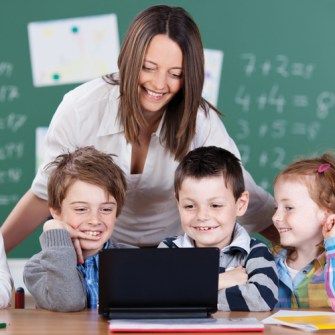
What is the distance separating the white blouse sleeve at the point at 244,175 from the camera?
2709 mm

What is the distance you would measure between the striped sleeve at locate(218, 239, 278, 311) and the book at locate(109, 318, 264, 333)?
0.94 ft

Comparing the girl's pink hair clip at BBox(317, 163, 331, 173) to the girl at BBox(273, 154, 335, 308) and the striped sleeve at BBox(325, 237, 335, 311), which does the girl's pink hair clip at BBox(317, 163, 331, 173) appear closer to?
the girl at BBox(273, 154, 335, 308)

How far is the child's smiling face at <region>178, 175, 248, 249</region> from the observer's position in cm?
231

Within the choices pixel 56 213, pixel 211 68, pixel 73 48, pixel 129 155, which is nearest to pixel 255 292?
pixel 56 213

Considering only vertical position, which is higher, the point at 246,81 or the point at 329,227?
the point at 246,81

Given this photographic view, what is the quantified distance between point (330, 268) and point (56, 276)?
2.40 feet

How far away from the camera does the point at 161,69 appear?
2.43 m

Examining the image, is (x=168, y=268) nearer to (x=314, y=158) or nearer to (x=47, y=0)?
(x=314, y=158)

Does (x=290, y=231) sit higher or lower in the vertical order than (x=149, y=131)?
lower

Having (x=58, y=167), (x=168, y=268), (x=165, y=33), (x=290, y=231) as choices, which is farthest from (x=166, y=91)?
(x=168, y=268)

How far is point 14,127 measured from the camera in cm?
407

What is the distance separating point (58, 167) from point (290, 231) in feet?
2.29

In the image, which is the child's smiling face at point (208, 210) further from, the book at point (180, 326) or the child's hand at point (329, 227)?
the book at point (180, 326)

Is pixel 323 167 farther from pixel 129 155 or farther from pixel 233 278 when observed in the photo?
pixel 129 155
